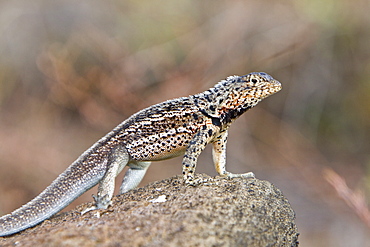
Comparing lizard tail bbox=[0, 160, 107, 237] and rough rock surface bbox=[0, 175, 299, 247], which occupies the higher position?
lizard tail bbox=[0, 160, 107, 237]

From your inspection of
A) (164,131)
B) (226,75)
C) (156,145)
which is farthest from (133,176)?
(226,75)

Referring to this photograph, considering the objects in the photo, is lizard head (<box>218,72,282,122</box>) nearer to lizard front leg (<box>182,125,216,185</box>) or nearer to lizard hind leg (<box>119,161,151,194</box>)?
lizard front leg (<box>182,125,216,185</box>)

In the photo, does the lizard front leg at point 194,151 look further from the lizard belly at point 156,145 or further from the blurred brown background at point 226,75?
the blurred brown background at point 226,75

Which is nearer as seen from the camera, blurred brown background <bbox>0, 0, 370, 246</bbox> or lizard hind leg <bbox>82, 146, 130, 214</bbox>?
lizard hind leg <bbox>82, 146, 130, 214</bbox>

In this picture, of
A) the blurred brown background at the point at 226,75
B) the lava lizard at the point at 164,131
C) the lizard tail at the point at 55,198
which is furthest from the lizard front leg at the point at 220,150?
the blurred brown background at the point at 226,75

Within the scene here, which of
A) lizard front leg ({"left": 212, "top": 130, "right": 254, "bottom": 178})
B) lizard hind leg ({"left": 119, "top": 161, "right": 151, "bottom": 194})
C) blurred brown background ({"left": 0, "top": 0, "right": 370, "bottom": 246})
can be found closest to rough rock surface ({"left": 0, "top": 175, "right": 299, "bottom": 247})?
lizard front leg ({"left": 212, "top": 130, "right": 254, "bottom": 178})

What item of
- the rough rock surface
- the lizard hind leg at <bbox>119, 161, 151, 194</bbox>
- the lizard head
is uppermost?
the lizard head

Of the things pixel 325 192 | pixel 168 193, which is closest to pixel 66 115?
pixel 325 192
